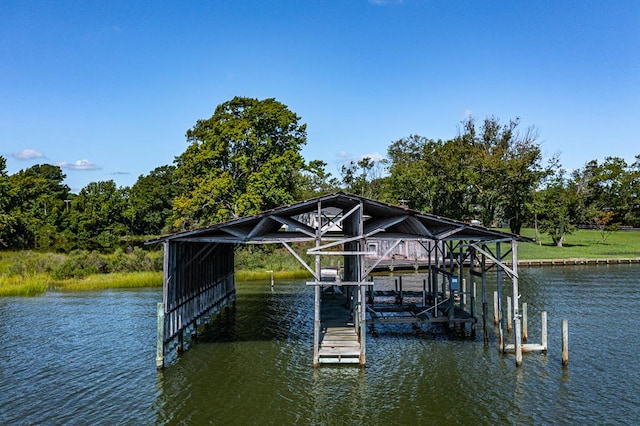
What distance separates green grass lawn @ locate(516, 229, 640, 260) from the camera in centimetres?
5234

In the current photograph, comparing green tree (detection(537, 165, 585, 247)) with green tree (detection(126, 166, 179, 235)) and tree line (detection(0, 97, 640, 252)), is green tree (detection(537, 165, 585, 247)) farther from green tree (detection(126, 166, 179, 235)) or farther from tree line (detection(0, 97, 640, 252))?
green tree (detection(126, 166, 179, 235))

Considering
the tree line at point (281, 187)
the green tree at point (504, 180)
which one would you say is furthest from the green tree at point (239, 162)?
the green tree at point (504, 180)

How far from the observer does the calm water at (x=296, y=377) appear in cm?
1309

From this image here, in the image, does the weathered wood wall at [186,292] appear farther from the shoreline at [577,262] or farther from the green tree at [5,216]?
the green tree at [5,216]

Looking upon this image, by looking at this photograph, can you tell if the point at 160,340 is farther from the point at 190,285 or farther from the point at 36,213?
the point at 36,213

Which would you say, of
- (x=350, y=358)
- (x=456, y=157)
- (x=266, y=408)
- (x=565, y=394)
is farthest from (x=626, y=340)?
(x=456, y=157)

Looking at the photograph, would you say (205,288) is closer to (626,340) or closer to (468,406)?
(468,406)

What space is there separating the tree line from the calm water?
27026 millimetres

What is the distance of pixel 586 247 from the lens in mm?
59125

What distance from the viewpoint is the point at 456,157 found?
188ft

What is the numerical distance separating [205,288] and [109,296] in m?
13.0

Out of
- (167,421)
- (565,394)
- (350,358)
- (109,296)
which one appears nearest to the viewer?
(167,421)

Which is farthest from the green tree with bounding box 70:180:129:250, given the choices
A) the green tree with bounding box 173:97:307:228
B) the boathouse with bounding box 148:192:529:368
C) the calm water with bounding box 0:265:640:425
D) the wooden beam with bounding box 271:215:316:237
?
the wooden beam with bounding box 271:215:316:237

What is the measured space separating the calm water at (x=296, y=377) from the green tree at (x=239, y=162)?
25.3m
